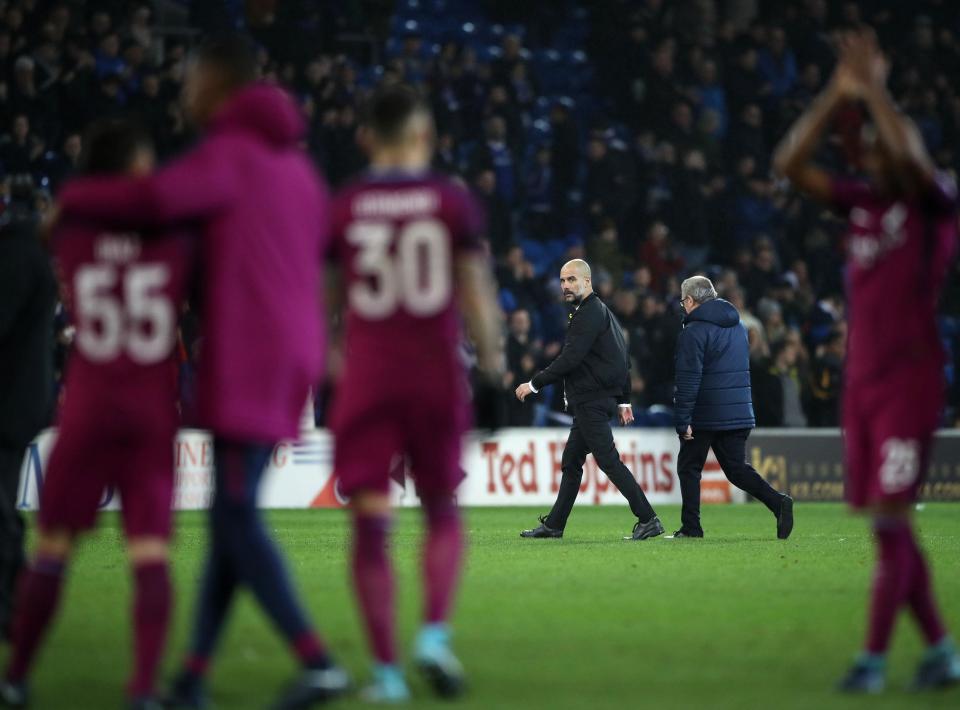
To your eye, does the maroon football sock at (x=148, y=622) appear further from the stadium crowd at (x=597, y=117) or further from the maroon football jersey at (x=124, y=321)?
the stadium crowd at (x=597, y=117)

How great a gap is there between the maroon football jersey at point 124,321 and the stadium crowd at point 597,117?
46.9 ft

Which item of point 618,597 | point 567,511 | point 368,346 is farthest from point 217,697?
point 567,511

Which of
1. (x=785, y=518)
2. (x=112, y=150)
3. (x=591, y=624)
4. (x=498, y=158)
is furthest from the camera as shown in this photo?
(x=498, y=158)

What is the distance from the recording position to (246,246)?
6.02 meters

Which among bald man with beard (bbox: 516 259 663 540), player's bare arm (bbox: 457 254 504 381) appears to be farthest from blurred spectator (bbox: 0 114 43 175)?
player's bare arm (bbox: 457 254 504 381)

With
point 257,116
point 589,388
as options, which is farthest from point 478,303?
point 589,388

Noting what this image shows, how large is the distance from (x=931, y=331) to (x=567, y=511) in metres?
8.61

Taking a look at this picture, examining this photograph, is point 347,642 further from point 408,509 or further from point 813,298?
point 813,298

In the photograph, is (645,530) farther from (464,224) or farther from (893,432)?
(464,224)

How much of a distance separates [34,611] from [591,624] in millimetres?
3361

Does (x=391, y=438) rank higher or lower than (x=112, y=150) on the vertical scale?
lower

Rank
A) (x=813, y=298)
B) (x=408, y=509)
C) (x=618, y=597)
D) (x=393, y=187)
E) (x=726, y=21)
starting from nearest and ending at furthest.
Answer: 1. (x=393, y=187)
2. (x=618, y=597)
3. (x=408, y=509)
4. (x=813, y=298)
5. (x=726, y=21)

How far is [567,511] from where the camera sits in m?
15.2

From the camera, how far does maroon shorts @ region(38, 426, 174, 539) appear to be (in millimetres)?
5988
